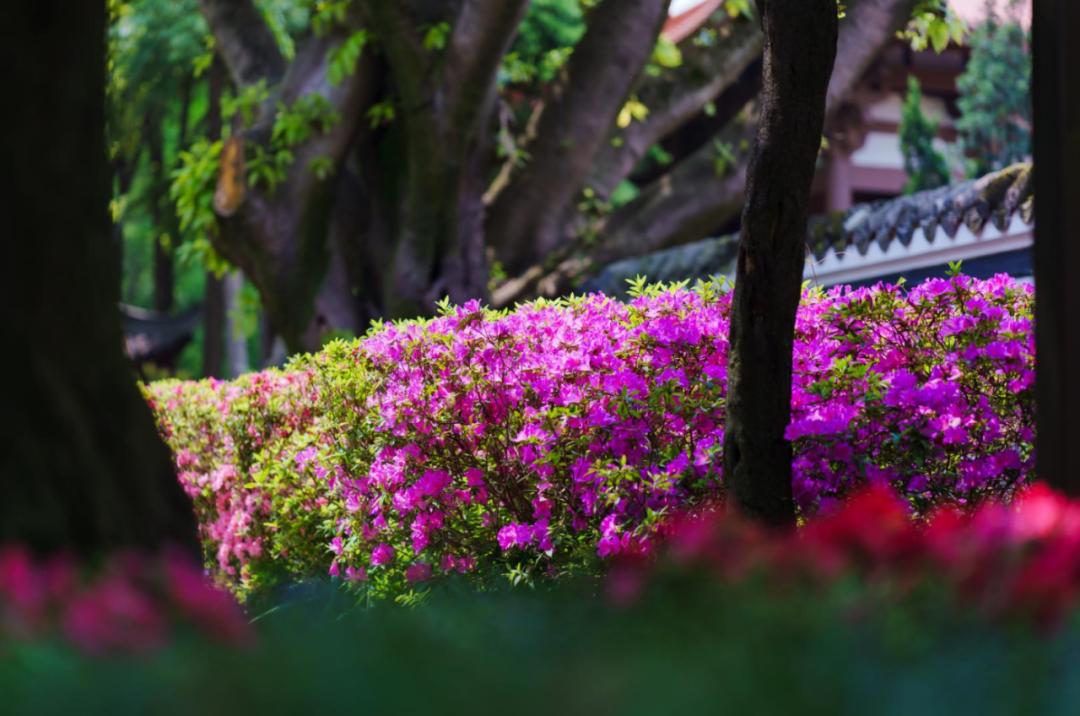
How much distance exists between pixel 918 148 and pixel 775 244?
63.4 ft

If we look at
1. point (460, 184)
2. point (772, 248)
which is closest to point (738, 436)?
point (772, 248)

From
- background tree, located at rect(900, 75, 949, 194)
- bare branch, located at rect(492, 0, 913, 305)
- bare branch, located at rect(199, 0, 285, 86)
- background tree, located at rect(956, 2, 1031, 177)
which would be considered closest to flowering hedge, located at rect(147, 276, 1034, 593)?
bare branch, located at rect(492, 0, 913, 305)

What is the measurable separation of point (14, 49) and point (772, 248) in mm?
2668

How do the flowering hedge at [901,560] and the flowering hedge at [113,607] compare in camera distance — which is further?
the flowering hedge at [901,560]

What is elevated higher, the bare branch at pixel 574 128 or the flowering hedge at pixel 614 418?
the bare branch at pixel 574 128

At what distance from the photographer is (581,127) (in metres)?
12.6

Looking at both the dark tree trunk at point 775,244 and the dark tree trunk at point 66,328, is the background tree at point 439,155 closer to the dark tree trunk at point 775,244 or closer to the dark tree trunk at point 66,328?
the dark tree trunk at point 775,244

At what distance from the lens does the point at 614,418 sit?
5676 mm

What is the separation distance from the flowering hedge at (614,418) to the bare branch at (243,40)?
6.36m

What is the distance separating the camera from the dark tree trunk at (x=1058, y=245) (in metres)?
3.54

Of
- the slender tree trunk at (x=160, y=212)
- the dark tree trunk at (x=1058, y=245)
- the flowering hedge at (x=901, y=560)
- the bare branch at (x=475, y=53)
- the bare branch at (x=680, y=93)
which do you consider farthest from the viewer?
the slender tree trunk at (x=160, y=212)

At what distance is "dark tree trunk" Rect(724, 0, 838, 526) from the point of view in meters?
4.63

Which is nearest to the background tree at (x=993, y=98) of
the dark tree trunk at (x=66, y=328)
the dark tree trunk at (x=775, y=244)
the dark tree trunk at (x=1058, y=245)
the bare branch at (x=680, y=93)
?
the bare branch at (x=680, y=93)

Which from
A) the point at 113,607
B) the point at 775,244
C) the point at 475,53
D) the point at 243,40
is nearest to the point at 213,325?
the point at 243,40
